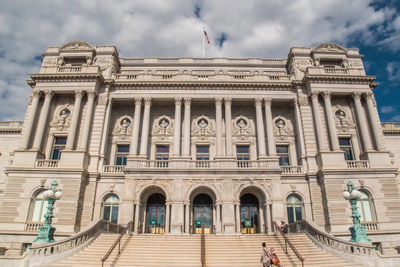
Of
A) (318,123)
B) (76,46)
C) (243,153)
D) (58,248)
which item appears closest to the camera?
(58,248)

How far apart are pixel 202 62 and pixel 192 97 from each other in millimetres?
6314

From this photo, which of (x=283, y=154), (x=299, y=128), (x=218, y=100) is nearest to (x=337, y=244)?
(x=283, y=154)

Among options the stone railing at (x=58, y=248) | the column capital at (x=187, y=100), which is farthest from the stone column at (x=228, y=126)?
the stone railing at (x=58, y=248)

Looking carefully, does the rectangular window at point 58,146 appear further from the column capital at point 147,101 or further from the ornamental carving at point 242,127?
the ornamental carving at point 242,127

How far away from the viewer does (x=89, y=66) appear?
1136 inches

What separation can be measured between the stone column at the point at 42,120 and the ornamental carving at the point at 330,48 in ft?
95.0

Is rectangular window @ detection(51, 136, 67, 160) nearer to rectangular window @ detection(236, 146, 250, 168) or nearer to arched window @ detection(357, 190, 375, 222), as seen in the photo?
rectangular window @ detection(236, 146, 250, 168)

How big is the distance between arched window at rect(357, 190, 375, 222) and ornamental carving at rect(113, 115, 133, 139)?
898 inches

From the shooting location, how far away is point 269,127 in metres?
28.4

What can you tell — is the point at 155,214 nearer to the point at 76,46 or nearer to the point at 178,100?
the point at 178,100

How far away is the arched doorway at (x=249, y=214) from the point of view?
2473cm

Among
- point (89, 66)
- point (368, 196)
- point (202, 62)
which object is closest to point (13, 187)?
point (89, 66)

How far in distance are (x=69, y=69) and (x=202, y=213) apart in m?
20.2

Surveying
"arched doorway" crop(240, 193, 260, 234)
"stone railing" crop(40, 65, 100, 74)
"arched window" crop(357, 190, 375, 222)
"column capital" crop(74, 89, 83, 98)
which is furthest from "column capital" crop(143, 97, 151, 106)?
"arched window" crop(357, 190, 375, 222)
